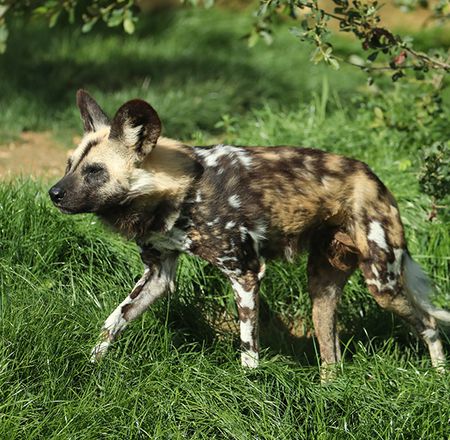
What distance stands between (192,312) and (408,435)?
1.03 metres

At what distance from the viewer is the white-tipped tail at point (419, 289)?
3.69m

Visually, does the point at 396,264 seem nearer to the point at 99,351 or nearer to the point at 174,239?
the point at 174,239

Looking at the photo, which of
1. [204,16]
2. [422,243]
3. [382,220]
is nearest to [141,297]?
[382,220]

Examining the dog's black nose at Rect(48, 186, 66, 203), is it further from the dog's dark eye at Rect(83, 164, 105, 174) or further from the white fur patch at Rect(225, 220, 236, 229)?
the white fur patch at Rect(225, 220, 236, 229)

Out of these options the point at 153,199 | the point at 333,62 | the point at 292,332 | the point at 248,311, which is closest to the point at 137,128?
the point at 153,199

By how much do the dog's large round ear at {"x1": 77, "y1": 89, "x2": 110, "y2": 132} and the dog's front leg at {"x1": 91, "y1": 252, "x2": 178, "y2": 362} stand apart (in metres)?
0.49

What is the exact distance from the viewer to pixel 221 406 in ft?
10.3

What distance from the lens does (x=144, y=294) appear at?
352 centimetres

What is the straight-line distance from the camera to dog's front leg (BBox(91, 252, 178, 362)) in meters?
3.41

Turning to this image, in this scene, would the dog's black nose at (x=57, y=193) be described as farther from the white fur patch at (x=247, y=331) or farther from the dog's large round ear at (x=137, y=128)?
the white fur patch at (x=247, y=331)

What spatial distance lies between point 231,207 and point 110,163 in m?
0.44

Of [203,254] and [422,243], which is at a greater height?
[203,254]

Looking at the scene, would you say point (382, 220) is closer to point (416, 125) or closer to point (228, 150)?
point (228, 150)

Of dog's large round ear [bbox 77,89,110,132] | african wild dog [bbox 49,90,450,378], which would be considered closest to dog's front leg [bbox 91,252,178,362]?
african wild dog [bbox 49,90,450,378]
